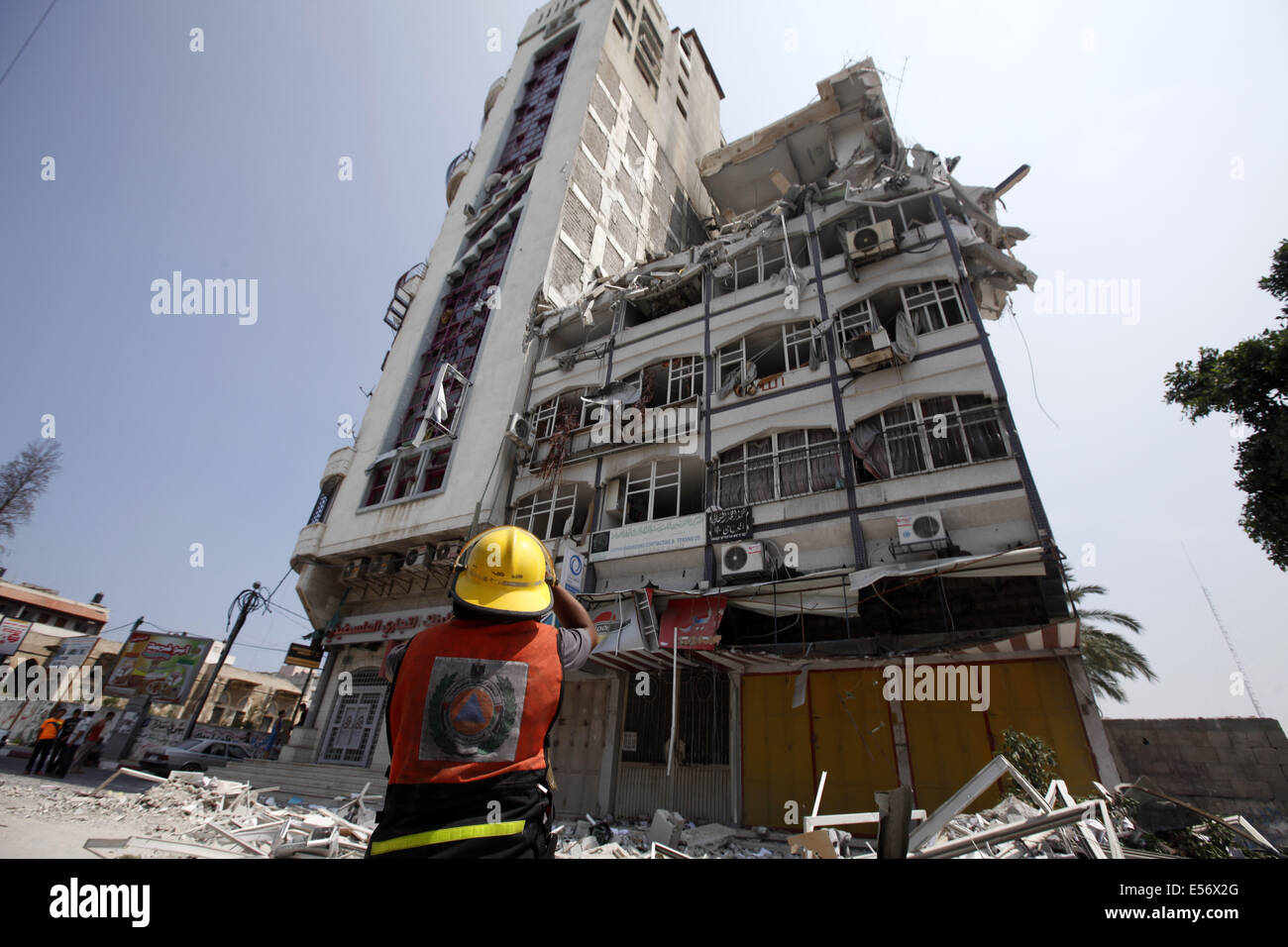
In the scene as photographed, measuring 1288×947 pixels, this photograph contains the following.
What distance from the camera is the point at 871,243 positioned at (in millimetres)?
14859

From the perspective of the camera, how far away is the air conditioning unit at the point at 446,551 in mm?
18484

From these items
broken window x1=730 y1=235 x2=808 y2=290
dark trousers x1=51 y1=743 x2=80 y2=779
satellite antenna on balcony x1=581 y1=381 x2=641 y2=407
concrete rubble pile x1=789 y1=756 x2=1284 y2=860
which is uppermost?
broken window x1=730 y1=235 x2=808 y2=290

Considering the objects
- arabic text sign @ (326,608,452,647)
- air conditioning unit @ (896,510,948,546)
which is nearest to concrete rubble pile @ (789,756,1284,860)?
air conditioning unit @ (896,510,948,546)

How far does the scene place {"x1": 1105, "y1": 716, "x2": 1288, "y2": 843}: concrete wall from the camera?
10.9 m

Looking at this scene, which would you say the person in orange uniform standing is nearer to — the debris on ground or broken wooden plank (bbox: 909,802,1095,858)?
the debris on ground

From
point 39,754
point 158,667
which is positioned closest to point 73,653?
point 158,667

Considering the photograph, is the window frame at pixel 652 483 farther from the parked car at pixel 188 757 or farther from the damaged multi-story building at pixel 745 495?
the parked car at pixel 188 757

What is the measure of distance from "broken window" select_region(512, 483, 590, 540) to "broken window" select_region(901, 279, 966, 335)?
10441mm

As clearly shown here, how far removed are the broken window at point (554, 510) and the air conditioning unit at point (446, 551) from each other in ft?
7.80

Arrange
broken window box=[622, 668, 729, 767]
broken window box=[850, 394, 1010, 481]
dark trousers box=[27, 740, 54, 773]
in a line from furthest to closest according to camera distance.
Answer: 1. dark trousers box=[27, 740, 54, 773]
2. broken window box=[622, 668, 729, 767]
3. broken window box=[850, 394, 1010, 481]

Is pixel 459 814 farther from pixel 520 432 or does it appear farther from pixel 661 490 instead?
pixel 520 432

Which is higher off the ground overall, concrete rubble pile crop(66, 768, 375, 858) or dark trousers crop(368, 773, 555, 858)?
dark trousers crop(368, 773, 555, 858)

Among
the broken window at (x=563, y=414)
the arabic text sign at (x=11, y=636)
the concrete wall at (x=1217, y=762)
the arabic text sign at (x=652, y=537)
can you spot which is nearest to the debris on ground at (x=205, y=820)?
the arabic text sign at (x=652, y=537)

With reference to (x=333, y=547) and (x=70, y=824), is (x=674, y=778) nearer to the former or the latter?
(x=70, y=824)
